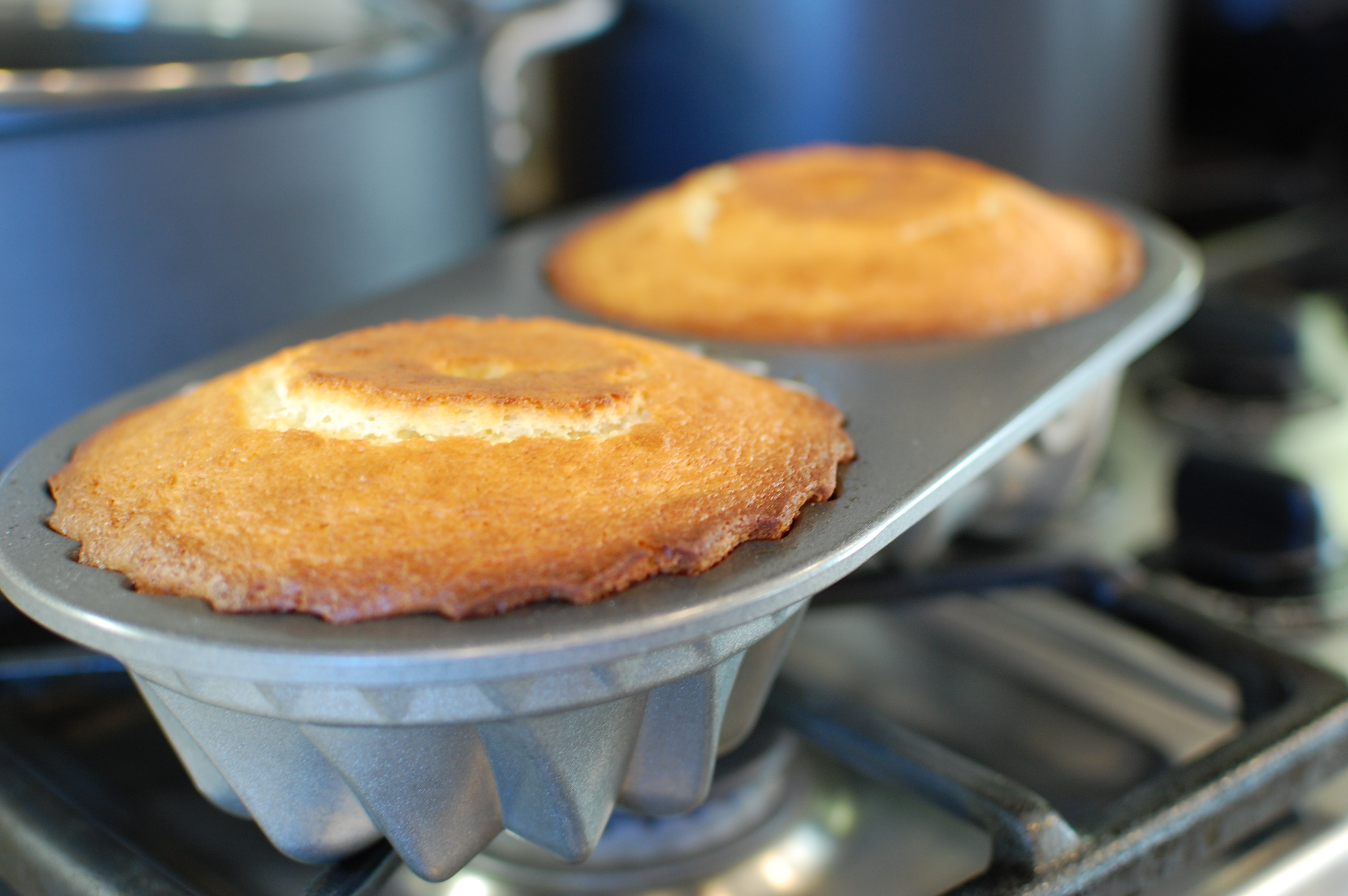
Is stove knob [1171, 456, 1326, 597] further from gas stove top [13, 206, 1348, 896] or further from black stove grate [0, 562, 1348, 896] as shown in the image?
black stove grate [0, 562, 1348, 896]

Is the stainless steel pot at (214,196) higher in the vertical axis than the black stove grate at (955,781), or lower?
higher

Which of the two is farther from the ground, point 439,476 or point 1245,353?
point 439,476

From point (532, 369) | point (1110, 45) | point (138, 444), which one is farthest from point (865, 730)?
point (1110, 45)

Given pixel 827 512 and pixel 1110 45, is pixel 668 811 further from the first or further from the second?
pixel 1110 45

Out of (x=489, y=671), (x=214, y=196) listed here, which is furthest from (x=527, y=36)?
(x=489, y=671)

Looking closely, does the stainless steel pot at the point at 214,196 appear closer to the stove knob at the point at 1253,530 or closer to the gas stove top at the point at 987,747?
the gas stove top at the point at 987,747

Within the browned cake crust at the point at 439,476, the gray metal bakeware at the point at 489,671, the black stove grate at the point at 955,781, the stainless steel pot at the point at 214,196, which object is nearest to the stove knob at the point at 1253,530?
the black stove grate at the point at 955,781

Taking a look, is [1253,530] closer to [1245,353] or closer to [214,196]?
[1245,353]
